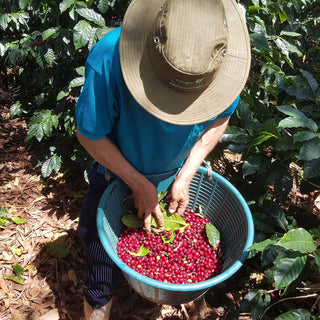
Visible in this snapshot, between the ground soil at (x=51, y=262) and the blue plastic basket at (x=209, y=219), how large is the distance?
20.6 inches

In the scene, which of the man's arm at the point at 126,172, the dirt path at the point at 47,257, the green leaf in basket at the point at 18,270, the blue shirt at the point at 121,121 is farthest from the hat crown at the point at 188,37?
the green leaf in basket at the point at 18,270

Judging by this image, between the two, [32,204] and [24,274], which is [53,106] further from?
[24,274]

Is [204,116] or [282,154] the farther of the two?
[282,154]

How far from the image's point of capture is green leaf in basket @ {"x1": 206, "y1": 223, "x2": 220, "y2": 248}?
1841mm

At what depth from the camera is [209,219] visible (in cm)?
209

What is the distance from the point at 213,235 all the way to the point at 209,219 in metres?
0.23

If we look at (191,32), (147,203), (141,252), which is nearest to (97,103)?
(191,32)

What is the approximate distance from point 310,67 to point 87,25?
2.17m

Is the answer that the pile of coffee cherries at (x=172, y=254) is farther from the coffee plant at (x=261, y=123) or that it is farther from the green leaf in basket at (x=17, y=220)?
the green leaf in basket at (x=17, y=220)

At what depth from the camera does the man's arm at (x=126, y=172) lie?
1.51 meters

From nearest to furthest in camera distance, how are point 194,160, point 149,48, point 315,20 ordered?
point 149,48 → point 194,160 → point 315,20

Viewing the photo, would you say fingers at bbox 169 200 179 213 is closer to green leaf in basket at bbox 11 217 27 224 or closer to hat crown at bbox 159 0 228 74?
hat crown at bbox 159 0 228 74

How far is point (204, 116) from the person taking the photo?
4.07 ft

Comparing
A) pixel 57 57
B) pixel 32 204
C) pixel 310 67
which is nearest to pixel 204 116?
pixel 57 57
